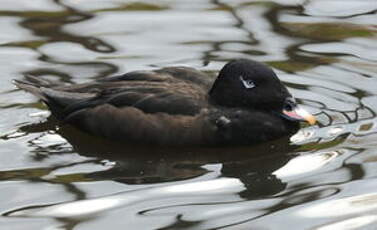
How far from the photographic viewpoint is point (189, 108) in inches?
325

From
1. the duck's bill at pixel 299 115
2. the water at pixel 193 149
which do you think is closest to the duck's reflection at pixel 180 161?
the water at pixel 193 149

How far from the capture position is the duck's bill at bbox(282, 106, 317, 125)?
325 inches

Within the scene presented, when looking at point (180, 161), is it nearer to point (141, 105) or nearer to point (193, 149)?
point (193, 149)

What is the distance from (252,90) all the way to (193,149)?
0.59 meters

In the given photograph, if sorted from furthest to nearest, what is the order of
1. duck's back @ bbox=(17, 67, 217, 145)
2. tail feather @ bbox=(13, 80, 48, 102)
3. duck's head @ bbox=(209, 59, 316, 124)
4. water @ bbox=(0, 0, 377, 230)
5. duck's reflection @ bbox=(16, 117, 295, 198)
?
tail feather @ bbox=(13, 80, 48, 102)
duck's head @ bbox=(209, 59, 316, 124)
duck's back @ bbox=(17, 67, 217, 145)
duck's reflection @ bbox=(16, 117, 295, 198)
water @ bbox=(0, 0, 377, 230)

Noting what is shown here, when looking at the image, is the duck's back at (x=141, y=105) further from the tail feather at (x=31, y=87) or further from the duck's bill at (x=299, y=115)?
the duck's bill at (x=299, y=115)

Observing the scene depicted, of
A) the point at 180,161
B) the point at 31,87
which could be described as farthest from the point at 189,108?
the point at 31,87

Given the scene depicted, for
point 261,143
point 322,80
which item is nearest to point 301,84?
point 322,80

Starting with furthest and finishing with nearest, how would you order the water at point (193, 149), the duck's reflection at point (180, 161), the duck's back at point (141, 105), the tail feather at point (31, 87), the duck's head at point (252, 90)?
1. the tail feather at point (31, 87)
2. the duck's head at point (252, 90)
3. the duck's back at point (141, 105)
4. the duck's reflection at point (180, 161)
5. the water at point (193, 149)

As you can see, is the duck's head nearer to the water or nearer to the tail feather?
the water

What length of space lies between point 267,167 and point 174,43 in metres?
2.62

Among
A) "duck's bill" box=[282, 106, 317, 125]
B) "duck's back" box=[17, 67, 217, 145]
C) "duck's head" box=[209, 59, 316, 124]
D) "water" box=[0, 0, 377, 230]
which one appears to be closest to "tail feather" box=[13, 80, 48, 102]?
"duck's back" box=[17, 67, 217, 145]

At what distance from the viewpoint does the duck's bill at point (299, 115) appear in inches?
325

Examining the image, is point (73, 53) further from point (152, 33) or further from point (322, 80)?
point (322, 80)
